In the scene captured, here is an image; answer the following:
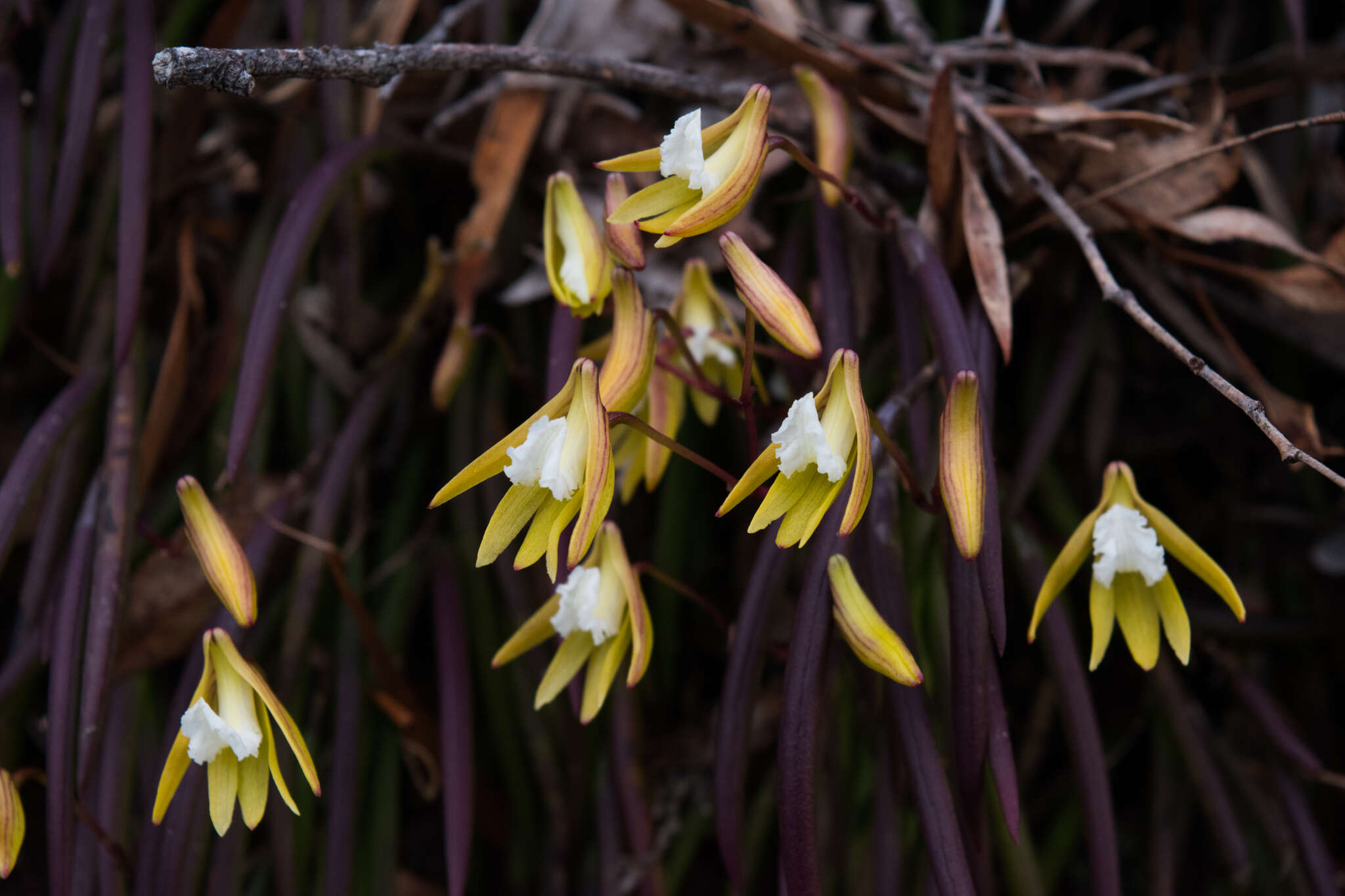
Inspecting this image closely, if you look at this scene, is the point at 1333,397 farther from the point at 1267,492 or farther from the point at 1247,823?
the point at 1247,823

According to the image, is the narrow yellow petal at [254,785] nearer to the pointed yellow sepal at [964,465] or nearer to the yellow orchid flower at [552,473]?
the yellow orchid flower at [552,473]

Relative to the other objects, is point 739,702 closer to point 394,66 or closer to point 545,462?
point 545,462

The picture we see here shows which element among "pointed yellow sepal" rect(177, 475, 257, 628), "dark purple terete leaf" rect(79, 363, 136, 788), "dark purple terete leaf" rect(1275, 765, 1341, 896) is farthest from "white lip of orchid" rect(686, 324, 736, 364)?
"dark purple terete leaf" rect(1275, 765, 1341, 896)

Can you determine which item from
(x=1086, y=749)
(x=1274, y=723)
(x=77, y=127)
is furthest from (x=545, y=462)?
(x=1274, y=723)

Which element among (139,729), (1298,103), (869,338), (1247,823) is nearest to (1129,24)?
(1298,103)

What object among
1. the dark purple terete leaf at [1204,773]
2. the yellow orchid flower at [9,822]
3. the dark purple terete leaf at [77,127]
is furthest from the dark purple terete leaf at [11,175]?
the dark purple terete leaf at [1204,773]
